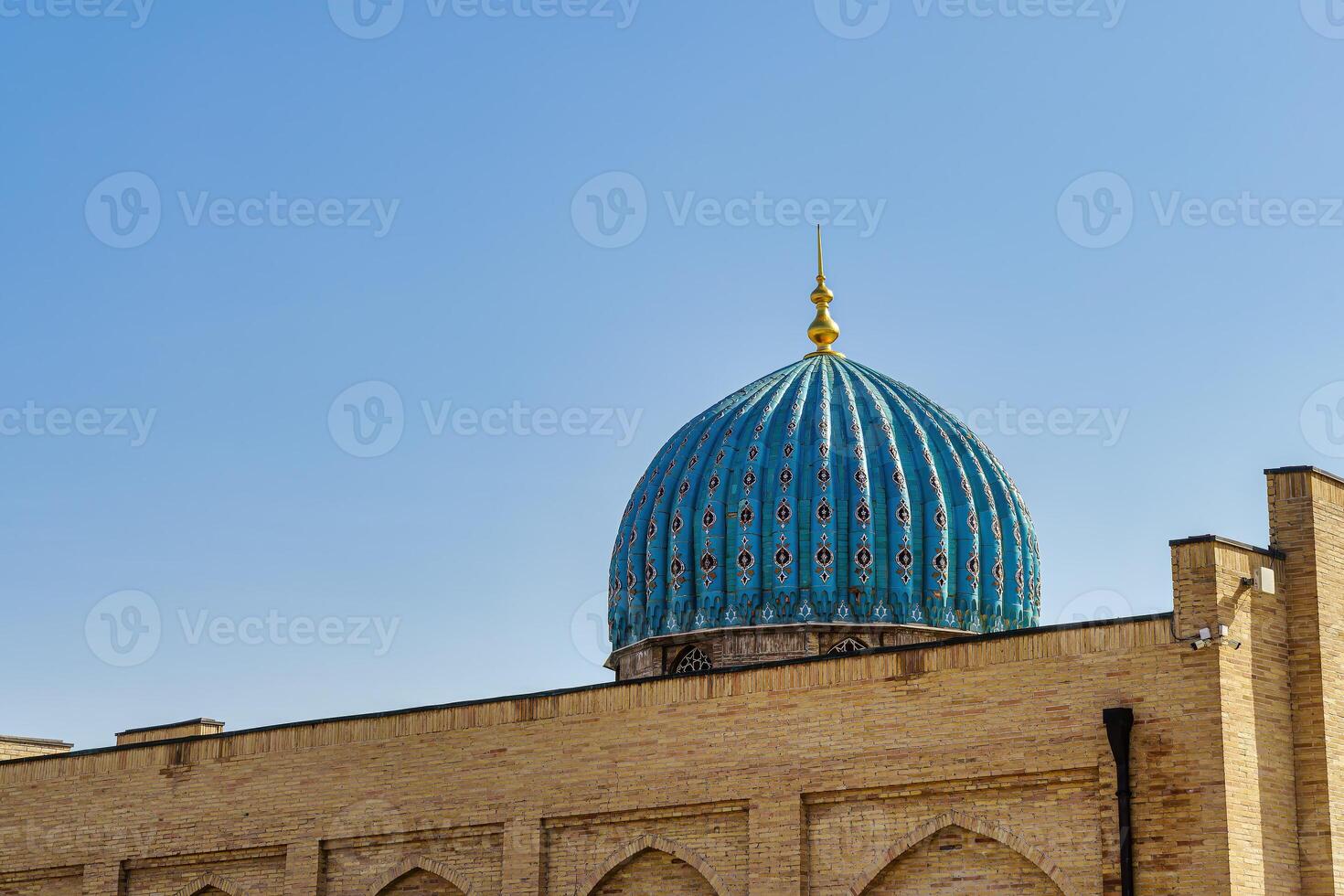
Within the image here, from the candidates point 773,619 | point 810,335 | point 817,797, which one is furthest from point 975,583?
point 817,797

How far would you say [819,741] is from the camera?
1384 centimetres

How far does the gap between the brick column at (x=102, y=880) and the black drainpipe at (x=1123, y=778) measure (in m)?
9.60

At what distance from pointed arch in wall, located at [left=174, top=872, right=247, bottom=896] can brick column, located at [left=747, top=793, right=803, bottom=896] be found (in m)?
5.29

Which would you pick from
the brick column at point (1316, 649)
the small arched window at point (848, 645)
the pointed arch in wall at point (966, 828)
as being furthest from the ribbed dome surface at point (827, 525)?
the brick column at point (1316, 649)

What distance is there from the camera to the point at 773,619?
738 inches

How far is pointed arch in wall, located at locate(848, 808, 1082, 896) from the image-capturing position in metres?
12.6

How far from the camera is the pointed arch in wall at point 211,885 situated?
1689 cm

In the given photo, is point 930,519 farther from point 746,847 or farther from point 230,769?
point 230,769

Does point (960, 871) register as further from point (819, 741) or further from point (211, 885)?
point (211, 885)

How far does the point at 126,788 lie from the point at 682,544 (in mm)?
5850

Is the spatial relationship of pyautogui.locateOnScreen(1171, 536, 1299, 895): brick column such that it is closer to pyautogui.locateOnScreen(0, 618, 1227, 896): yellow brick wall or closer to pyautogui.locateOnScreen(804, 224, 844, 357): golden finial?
pyautogui.locateOnScreen(0, 618, 1227, 896): yellow brick wall

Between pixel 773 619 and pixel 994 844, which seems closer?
pixel 994 844

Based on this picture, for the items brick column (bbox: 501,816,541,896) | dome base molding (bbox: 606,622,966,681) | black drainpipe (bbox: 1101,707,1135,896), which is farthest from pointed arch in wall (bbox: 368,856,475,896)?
black drainpipe (bbox: 1101,707,1135,896)

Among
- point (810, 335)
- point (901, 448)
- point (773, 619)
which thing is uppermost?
point (810, 335)
